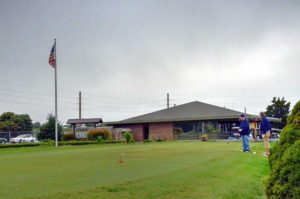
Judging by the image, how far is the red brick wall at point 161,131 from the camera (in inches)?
2077

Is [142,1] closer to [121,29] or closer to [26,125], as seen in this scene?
[121,29]

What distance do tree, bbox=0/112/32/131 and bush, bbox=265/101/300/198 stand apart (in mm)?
73402

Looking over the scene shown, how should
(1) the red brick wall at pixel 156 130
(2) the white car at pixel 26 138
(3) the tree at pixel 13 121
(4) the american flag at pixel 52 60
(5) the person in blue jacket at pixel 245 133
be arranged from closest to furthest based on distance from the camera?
(5) the person in blue jacket at pixel 245 133 → (4) the american flag at pixel 52 60 → (1) the red brick wall at pixel 156 130 → (2) the white car at pixel 26 138 → (3) the tree at pixel 13 121

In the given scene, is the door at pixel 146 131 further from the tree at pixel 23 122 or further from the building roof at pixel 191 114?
the tree at pixel 23 122

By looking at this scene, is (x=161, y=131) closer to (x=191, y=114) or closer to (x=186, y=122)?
(x=186, y=122)

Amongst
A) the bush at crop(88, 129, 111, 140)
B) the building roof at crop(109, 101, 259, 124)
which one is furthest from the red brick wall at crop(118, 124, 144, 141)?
the bush at crop(88, 129, 111, 140)

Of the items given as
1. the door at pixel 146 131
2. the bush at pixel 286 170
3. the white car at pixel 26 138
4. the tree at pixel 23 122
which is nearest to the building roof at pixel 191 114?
the door at pixel 146 131

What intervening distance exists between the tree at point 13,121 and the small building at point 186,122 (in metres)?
26.0

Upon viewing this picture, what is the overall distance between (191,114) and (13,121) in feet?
126

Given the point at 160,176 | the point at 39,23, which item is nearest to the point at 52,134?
the point at 39,23

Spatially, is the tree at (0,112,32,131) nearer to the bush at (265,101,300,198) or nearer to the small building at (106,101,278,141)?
the small building at (106,101,278,141)

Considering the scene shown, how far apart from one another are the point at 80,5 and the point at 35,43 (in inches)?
452

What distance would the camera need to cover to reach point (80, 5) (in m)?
22.7

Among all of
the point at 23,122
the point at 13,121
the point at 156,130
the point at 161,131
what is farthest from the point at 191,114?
the point at 23,122
